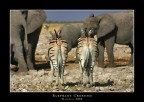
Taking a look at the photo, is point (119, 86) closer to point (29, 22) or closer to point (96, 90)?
point (96, 90)

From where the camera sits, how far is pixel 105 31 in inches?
622

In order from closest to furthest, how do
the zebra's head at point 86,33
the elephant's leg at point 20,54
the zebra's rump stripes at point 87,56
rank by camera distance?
the zebra's rump stripes at point 87,56 < the zebra's head at point 86,33 < the elephant's leg at point 20,54

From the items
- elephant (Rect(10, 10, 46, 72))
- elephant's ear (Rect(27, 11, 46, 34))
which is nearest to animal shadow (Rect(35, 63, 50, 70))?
elephant (Rect(10, 10, 46, 72))

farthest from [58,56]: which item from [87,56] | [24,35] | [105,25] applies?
[105,25]

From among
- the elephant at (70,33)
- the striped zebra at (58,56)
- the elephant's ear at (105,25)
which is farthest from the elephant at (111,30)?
the striped zebra at (58,56)

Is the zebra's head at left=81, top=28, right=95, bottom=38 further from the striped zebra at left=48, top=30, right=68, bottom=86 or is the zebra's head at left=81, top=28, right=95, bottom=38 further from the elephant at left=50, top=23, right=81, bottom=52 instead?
the striped zebra at left=48, top=30, right=68, bottom=86

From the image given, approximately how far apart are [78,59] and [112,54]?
171 cm

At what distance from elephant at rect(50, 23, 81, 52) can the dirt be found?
283mm

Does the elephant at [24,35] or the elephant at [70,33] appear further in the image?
the elephant at [70,33]

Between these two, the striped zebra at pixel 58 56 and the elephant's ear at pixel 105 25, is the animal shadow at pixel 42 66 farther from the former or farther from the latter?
the elephant's ear at pixel 105 25

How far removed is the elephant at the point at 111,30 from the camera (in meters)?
15.4

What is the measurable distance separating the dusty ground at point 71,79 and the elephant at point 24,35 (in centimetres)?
20
